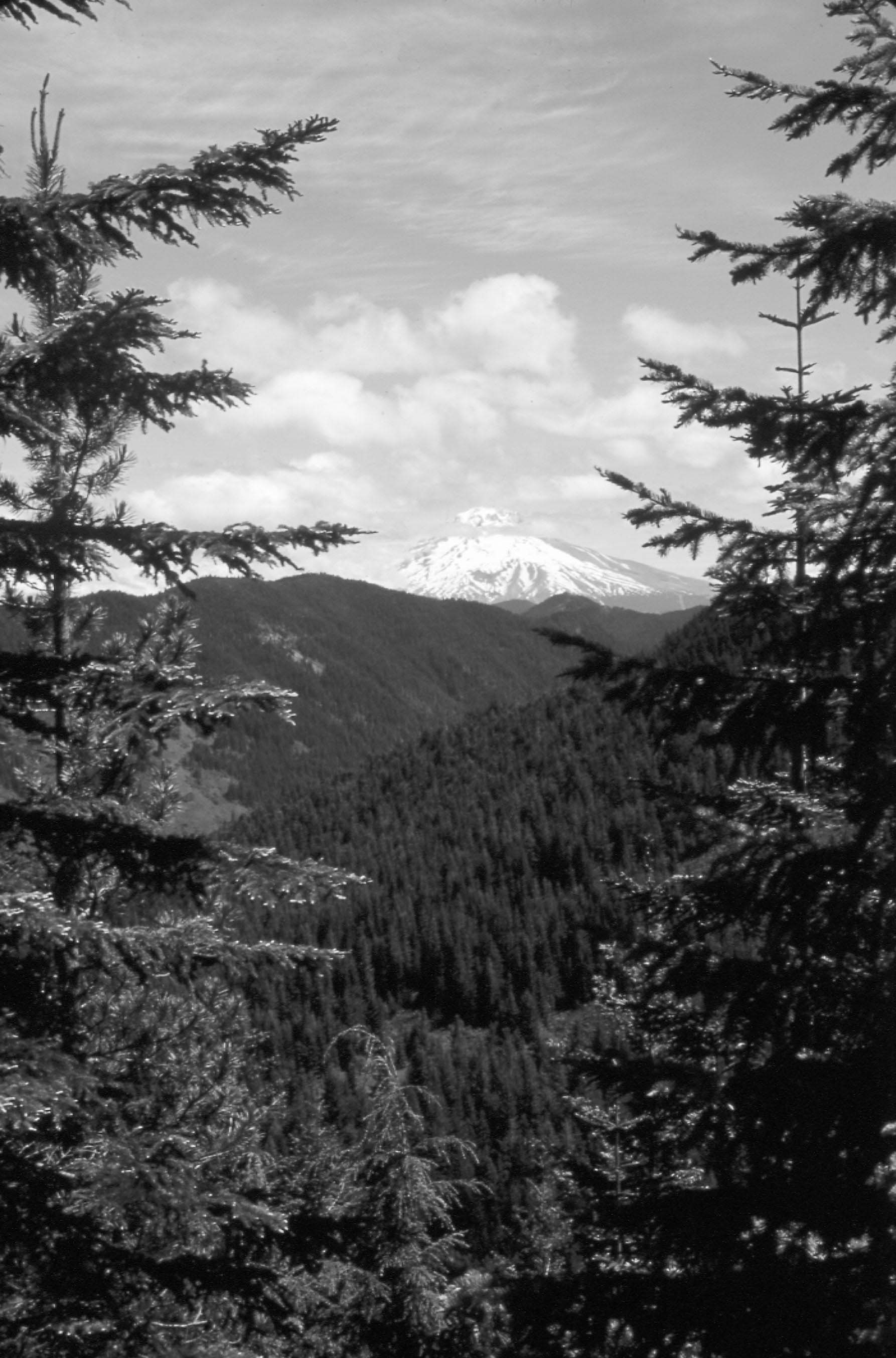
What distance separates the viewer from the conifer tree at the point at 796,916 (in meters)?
6.17

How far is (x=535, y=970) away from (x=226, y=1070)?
120 metres

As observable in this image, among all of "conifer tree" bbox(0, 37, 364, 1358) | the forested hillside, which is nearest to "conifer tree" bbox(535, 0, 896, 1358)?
"conifer tree" bbox(0, 37, 364, 1358)

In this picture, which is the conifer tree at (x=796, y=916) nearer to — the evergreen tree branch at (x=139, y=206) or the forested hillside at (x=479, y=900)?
the evergreen tree branch at (x=139, y=206)

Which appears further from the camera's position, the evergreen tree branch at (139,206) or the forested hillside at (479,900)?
the forested hillside at (479,900)

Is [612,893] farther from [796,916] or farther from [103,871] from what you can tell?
[103,871]

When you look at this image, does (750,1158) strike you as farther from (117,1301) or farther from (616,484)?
(616,484)

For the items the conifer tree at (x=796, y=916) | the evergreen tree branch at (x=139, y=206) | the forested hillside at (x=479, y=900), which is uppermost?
the evergreen tree branch at (x=139, y=206)

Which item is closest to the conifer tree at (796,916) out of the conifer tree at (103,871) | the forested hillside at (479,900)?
the conifer tree at (103,871)

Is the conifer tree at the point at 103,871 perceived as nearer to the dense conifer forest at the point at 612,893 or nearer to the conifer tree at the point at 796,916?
the dense conifer forest at the point at 612,893

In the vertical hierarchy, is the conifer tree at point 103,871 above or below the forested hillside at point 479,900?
above

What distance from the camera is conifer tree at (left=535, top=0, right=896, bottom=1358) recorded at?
6172mm

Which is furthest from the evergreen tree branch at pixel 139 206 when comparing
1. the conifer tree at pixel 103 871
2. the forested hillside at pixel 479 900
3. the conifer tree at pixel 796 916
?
the forested hillside at pixel 479 900

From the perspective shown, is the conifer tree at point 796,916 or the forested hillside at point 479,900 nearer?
the conifer tree at point 796,916

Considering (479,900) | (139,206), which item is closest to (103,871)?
(139,206)
